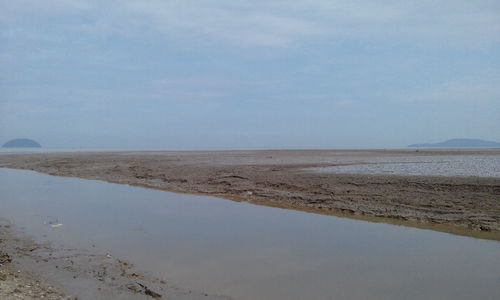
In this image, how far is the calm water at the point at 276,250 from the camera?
7531 millimetres

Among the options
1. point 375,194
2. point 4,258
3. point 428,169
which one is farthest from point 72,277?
point 428,169

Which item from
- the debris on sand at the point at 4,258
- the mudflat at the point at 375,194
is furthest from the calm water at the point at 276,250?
the debris on sand at the point at 4,258

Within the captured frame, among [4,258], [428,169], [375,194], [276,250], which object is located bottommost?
[276,250]

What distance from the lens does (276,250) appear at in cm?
998

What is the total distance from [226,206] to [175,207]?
2031 mm

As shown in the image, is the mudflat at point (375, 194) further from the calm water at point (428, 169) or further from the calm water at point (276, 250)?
the calm water at point (428, 169)

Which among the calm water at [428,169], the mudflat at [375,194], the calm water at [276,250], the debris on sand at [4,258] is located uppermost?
the calm water at [428,169]

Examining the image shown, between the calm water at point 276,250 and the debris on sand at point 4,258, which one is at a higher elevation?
the debris on sand at point 4,258

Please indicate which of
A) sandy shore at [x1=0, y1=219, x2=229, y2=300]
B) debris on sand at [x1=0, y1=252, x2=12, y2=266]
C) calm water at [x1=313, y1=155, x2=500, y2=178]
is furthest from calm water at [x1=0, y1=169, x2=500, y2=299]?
calm water at [x1=313, y1=155, x2=500, y2=178]

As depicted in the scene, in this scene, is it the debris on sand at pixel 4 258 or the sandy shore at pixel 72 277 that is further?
the debris on sand at pixel 4 258

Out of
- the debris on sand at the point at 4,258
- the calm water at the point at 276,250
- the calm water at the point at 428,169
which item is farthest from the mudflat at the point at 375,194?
the debris on sand at the point at 4,258

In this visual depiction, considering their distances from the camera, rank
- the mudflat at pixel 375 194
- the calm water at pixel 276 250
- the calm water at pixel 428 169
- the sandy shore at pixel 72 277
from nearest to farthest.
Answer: the sandy shore at pixel 72 277 < the calm water at pixel 276 250 < the mudflat at pixel 375 194 < the calm water at pixel 428 169

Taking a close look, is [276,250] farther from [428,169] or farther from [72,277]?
[428,169]

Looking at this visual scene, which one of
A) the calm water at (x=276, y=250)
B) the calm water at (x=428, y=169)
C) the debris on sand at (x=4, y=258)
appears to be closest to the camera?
the calm water at (x=276, y=250)
